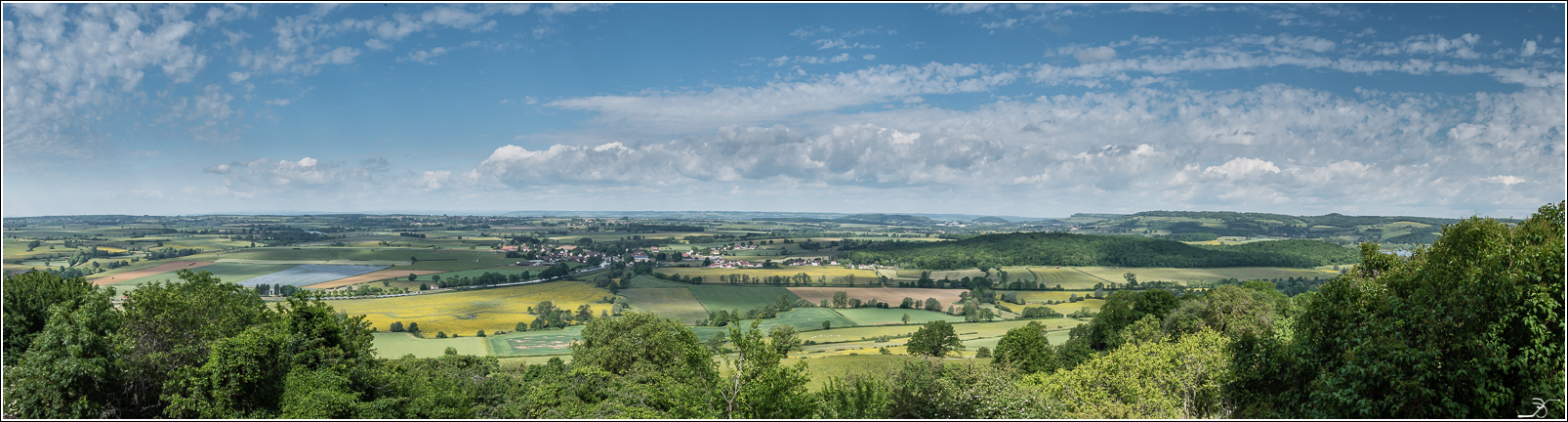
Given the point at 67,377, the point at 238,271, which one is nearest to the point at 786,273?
the point at 238,271

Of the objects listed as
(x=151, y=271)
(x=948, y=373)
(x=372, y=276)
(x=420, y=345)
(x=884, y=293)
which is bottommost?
(x=884, y=293)

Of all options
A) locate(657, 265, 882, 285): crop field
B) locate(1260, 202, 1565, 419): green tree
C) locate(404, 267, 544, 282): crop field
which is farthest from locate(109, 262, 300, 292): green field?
locate(1260, 202, 1565, 419): green tree

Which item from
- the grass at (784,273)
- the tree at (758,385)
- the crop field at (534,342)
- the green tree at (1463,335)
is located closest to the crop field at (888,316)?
the grass at (784,273)

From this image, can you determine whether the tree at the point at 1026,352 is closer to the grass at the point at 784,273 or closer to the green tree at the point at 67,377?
the green tree at the point at 67,377

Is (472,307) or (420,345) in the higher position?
(472,307)

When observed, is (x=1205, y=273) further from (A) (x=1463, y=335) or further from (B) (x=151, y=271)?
(B) (x=151, y=271)

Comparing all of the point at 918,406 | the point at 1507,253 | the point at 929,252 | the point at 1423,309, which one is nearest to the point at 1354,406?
the point at 1423,309

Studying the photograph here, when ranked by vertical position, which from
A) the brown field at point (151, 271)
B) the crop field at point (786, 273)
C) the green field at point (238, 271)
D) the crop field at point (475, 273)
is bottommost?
the crop field at point (786, 273)
